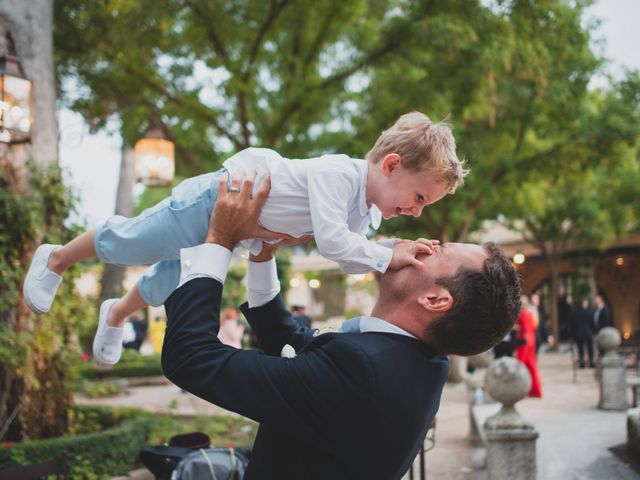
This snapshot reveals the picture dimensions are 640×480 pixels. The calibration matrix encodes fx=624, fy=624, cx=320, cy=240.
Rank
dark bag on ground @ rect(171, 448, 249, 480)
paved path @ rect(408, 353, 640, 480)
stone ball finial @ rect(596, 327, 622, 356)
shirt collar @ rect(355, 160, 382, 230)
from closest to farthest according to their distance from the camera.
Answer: shirt collar @ rect(355, 160, 382, 230) < dark bag on ground @ rect(171, 448, 249, 480) < paved path @ rect(408, 353, 640, 480) < stone ball finial @ rect(596, 327, 622, 356)

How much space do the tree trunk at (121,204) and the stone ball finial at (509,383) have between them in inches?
551

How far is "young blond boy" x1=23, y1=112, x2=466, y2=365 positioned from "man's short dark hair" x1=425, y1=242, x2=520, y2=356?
0.31 metres

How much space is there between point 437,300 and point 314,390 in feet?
1.55

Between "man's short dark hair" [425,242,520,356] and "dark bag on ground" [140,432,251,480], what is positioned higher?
"man's short dark hair" [425,242,520,356]

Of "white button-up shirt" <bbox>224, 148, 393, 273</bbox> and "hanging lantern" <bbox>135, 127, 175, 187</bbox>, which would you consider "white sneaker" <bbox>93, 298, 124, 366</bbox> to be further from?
"hanging lantern" <bbox>135, 127, 175, 187</bbox>

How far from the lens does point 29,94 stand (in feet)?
15.0

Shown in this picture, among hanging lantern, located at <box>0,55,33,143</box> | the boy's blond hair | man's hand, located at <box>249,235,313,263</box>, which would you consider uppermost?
hanging lantern, located at <box>0,55,33,143</box>

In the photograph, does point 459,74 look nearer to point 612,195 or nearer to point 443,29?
point 443,29

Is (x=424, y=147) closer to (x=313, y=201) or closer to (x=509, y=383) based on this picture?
(x=313, y=201)

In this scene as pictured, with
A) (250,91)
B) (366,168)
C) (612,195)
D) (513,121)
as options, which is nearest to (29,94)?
(366,168)

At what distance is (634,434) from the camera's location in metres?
6.07

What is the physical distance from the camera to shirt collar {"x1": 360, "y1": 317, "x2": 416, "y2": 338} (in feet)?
6.26

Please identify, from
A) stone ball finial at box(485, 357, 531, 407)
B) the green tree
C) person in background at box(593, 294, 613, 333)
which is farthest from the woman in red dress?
the green tree

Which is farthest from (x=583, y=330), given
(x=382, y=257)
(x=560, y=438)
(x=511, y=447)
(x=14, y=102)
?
(x=382, y=257)
